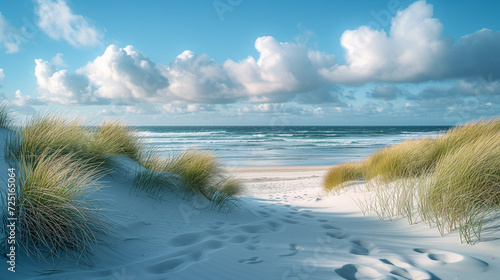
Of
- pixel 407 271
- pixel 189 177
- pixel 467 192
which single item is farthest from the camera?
pixel 189 177

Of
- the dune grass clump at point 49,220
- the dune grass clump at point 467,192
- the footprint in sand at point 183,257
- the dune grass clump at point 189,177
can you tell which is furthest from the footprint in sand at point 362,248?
the dune grass clump at point 49,220

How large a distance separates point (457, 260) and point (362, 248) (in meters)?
0.83

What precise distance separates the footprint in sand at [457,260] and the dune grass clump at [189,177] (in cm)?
298

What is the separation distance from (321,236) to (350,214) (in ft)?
5.21

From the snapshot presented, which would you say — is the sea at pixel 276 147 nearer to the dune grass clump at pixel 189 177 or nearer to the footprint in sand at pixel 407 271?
the dune grass clump at pixel 189 177

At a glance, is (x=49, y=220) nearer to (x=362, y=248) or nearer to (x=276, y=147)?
(x=362, y=248)

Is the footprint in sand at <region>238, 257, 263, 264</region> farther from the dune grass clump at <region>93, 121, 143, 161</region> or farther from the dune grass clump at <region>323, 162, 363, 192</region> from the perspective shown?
the dune grass clump at <region>323, 162, 363, 192</region>

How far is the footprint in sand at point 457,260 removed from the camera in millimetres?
2455

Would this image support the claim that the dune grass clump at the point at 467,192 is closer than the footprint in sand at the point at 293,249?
No

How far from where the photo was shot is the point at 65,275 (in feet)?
7.55

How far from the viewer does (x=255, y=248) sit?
9.84ft

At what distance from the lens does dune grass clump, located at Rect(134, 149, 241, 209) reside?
4.41 metres

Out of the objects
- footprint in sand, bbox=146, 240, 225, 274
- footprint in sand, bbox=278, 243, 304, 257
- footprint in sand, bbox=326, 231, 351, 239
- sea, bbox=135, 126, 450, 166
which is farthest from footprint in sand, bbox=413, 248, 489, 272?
sea, bbox=135, 126, 450, 166

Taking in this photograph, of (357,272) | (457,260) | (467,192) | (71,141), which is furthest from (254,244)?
(71,141)
